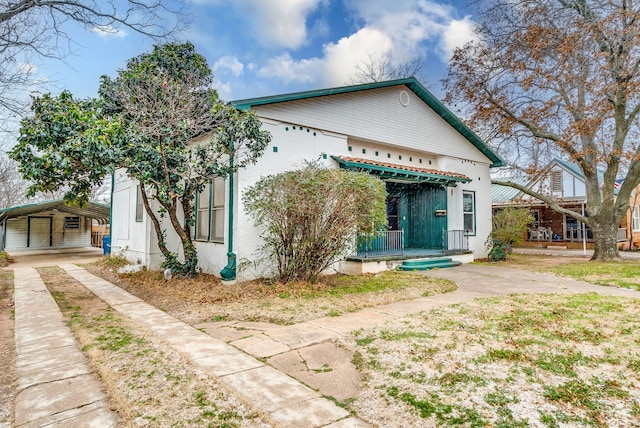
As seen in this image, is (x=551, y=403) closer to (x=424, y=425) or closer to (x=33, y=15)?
(x=424, y=425)

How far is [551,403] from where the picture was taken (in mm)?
2854

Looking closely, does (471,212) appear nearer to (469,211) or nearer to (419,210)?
(469,211)

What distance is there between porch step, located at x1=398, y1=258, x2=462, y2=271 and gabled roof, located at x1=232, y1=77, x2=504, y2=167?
5338mm

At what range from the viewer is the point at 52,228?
23109 millimetres

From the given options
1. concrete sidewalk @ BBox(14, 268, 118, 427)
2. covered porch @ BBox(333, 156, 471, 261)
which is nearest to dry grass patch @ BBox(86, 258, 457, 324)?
concrete sidewalk @ BBox(14, 268, 118, 427)

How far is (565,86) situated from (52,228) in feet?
93.0

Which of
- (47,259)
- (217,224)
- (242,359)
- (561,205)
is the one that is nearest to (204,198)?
(217,224)

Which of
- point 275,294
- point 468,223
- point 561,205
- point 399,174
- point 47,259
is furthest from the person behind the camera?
point 561,205

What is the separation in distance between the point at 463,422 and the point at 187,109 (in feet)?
23.7

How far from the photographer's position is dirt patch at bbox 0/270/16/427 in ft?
9.53

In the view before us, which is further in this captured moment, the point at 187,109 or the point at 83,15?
the point at 83,15

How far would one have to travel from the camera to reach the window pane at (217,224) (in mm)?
9539

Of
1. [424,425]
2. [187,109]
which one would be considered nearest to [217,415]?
[424,425]

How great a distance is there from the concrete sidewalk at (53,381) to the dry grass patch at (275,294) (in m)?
1.66
